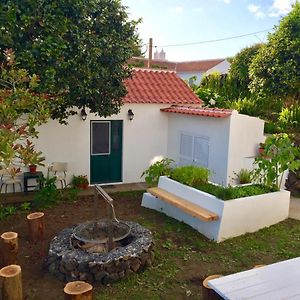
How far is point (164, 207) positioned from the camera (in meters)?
9.15

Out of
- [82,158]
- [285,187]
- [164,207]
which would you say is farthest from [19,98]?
[285,187]

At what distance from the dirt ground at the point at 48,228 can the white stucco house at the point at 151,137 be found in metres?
1.91

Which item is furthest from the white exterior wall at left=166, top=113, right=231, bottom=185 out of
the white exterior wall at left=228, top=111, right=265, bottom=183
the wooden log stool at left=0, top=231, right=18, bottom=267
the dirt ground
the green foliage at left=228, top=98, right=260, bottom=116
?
the wooden log stool at left=0, top=231, right=18, bottom=267

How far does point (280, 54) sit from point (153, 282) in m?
8.25

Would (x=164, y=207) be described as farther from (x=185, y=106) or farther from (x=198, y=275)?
(x=185, y=106)

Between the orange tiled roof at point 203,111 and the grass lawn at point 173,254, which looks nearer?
the grass lawn at point 173,254

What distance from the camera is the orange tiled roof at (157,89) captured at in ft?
40.1

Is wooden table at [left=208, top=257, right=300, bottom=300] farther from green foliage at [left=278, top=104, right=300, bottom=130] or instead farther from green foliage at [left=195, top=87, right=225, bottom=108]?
green foliage at [left=195, top=87, right=225, bottom=108]

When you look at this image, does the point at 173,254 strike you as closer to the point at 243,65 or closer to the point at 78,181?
the point at 78,181

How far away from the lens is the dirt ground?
5465 millimetres

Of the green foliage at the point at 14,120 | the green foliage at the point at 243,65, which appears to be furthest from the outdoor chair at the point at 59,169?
the green foliage at the point at 243,65

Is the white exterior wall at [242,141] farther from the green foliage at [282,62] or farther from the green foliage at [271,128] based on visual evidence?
the green foliage at [271,128]

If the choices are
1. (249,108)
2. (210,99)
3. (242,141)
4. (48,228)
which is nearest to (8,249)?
(48,228)

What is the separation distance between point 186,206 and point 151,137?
5.03m
